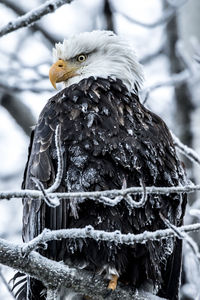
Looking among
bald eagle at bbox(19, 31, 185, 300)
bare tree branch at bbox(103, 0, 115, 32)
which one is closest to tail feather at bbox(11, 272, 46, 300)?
bald eagle at bbox(19, 31, 185, 300)

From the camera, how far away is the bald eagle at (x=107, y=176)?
405 cm

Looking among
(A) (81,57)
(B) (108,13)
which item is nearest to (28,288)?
(A) (81,57)

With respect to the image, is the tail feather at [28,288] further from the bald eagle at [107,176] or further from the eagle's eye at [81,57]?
the eagle's eye at [81,57]

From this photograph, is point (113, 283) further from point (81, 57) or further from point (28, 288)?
point (81, 57)

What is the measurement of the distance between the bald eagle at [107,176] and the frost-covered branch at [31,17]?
3.63ft

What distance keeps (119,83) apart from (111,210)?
117 centimetres

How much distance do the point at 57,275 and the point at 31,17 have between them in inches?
56.9

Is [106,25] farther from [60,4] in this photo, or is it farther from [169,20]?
[60,4]

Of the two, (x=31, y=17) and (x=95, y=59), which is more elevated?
(x=95, y=59)

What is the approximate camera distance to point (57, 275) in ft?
11.8

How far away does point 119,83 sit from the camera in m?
4.81

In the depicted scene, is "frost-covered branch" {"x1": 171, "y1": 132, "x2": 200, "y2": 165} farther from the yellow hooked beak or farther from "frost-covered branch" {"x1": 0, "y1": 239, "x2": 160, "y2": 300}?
the yellow hooked beak

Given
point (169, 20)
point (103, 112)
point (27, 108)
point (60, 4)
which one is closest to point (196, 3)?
point (169, 20)

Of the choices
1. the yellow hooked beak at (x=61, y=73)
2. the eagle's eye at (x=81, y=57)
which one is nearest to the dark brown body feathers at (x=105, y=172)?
the yellow hooked beak at (x=61, y=73)
